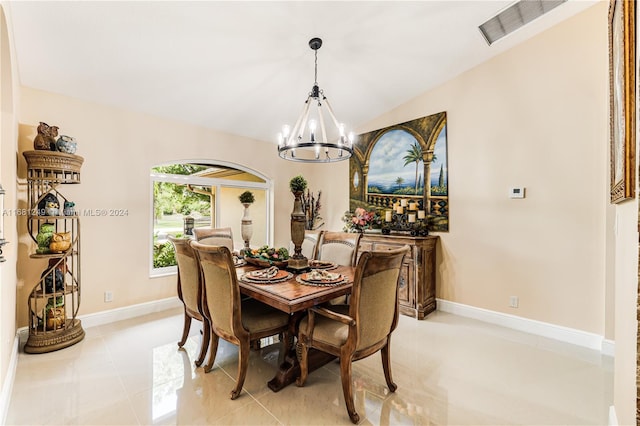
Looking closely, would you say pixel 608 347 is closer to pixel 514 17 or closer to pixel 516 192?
pixel 516 192

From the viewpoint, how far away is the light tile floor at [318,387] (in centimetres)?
187

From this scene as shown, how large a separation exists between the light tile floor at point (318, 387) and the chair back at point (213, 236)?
42.8 inches

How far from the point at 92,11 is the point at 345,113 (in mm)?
3110

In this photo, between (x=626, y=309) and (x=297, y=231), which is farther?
(x=297, y=231)

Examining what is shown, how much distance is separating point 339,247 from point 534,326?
7.81 feet

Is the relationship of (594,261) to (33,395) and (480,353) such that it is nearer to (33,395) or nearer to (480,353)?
(480,353)

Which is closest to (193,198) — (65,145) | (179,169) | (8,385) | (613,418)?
(179,169)

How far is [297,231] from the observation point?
2.55 m

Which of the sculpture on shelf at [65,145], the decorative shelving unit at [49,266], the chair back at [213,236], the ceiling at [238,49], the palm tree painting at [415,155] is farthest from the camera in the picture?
the palm tree painting at [415,155]

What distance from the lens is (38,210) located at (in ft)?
8.95

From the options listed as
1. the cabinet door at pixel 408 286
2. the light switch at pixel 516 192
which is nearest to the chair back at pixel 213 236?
the cabinet door at pixel 408 286

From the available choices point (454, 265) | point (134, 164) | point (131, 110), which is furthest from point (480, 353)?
point (131, 110)

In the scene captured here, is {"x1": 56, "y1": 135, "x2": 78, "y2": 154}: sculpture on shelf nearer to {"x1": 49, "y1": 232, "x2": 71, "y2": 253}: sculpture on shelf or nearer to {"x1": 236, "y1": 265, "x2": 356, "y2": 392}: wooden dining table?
{"x1": 49, "y1": 232, "x2": 71, "y2": 253}: sculpture on shelf

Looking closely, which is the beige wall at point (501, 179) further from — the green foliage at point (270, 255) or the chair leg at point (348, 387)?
the chair leg at point (348, 387)
